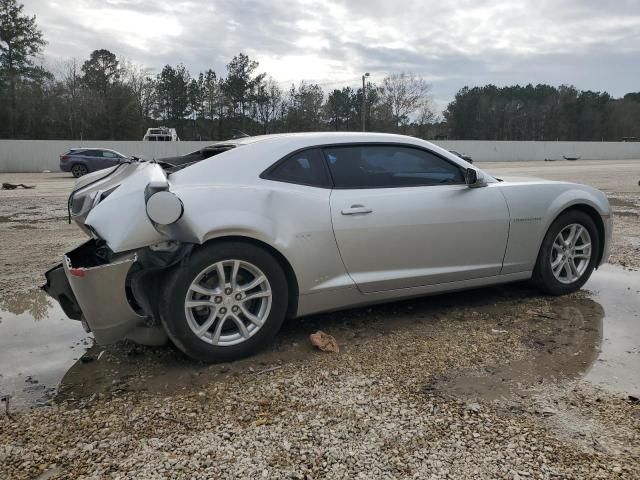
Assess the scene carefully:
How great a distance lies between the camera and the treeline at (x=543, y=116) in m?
80.1

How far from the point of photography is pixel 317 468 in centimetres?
228

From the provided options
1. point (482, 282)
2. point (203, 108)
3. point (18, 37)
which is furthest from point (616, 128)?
point (482, 282)

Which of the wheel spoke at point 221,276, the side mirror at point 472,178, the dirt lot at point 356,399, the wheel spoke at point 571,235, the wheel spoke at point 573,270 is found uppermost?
the side mirror at point 472,178

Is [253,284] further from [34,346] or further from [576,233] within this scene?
[576,233]

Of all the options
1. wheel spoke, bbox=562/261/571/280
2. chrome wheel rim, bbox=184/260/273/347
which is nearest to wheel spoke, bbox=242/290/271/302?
chrome wheel rim, bbox=184/260/273/347

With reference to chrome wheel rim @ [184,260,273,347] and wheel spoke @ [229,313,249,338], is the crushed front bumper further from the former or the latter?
wheel spoke @ [229,313,249,338]

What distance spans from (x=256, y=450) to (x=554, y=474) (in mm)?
1340

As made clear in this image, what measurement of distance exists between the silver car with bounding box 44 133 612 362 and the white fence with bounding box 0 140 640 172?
29855 millimetres

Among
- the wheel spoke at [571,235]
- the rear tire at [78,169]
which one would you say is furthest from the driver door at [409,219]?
the rear tire at [78,169]

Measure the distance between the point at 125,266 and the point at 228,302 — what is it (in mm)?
677

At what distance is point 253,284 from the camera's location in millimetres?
3365

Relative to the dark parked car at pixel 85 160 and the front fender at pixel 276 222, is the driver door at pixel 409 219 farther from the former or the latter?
the dark parked car at pixel 85 160

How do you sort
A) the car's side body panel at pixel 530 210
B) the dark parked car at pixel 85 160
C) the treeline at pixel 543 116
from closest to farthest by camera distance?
the car's side body panel at pixel 530 210 → the dark parked car at pixel 85 160 → the treeline at pixel 543 116

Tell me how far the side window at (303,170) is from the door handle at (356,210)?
23 cm
